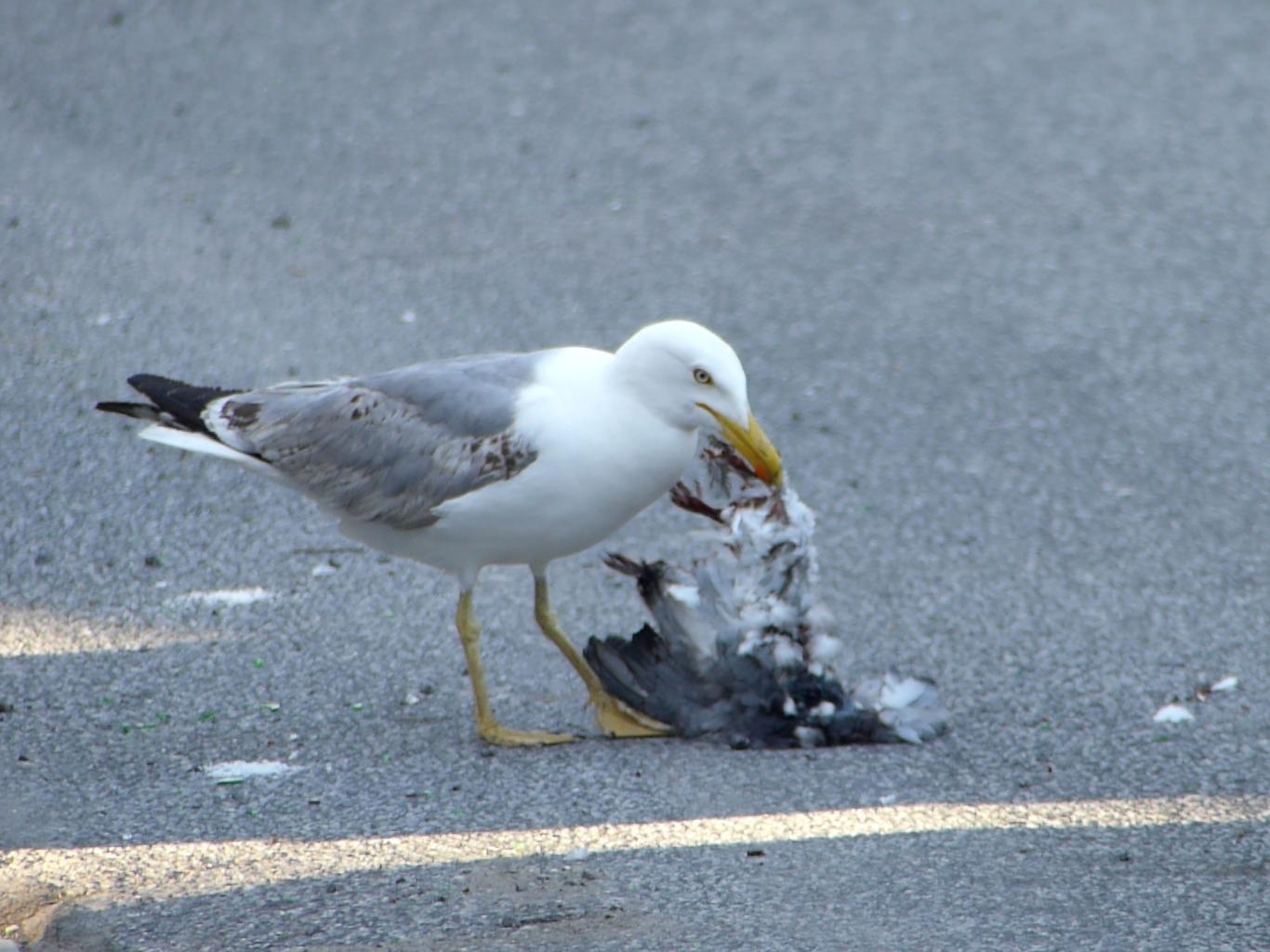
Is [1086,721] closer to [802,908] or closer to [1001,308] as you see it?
[802,908]

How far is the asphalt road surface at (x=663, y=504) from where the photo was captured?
3.48 m

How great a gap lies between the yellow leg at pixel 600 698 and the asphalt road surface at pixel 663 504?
0.11 metres

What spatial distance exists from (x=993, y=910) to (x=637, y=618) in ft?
5.75

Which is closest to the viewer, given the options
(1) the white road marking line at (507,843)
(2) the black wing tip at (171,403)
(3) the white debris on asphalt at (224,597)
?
(1) the white road marking line at (507,843)

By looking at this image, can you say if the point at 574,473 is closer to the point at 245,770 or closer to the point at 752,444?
the point at 752,444

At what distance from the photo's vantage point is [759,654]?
13.3 ft

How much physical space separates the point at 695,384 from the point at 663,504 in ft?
5.56

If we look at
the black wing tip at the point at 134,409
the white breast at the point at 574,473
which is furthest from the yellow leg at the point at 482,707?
the black wing tip at the point at 134,409

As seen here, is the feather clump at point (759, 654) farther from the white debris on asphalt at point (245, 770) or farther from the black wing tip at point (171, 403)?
the black wing tip at point (171, 403)

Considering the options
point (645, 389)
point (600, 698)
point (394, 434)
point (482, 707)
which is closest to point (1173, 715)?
point (600, 698)

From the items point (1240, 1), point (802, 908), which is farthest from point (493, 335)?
point (1240, 1)

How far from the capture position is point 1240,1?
980 centimetres

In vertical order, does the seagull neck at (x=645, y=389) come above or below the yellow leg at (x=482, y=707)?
above

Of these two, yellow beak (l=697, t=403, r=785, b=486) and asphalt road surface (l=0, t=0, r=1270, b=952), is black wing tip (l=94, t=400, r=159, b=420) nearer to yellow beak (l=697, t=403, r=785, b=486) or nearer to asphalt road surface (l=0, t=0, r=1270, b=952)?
asphalt road surface (l=0, t=0, r=1270, b=952)
